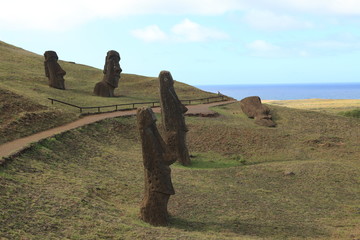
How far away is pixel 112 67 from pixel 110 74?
1.14 metres

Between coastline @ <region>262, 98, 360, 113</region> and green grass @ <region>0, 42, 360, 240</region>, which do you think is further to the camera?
coastline @ <region>262, 98, 360, 113</region>

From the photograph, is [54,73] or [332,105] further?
[332,105]

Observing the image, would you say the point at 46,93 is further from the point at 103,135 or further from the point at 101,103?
the point at 103,135

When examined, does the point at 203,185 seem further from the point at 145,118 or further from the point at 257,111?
the point at 257,111

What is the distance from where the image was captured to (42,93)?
38.1 metres

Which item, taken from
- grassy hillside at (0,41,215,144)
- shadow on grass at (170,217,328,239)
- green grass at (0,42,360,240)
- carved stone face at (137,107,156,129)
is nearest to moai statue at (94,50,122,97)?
grassy hillside at (0,41,215,144)

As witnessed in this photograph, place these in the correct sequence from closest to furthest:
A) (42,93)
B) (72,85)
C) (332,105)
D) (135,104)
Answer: (42,93) < (135,104) < (72,85) < (332,105)

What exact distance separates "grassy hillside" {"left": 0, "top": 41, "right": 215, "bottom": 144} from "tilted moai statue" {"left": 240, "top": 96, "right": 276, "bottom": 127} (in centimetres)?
1102

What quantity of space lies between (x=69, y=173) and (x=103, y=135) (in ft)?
29.8

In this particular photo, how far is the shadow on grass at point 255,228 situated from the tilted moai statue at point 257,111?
20.0m

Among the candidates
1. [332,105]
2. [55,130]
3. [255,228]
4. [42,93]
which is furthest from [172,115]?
[332,105]

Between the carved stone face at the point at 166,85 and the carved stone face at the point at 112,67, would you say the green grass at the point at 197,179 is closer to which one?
the carved stone face at the point at 166,85

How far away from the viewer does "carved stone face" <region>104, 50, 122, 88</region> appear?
42688 mm

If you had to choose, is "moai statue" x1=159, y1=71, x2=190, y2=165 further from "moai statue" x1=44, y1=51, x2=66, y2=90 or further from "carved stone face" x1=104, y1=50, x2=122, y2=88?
"moai statue" x1=44, y1=51, x2=66, y2=90
